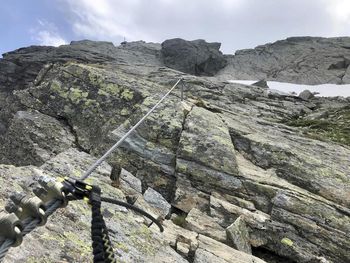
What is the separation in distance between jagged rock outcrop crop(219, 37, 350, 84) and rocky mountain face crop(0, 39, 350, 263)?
2301 inches

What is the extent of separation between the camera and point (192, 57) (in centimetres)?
8969

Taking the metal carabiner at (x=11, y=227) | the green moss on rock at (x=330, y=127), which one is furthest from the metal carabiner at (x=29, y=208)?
the green moss on rock at (x=330, y=127)

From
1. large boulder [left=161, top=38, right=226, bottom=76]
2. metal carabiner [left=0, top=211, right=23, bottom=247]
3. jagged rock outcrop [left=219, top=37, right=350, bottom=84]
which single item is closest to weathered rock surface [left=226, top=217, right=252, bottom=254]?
metal carabiner [left=0, top=211, right=23, bottom=247]

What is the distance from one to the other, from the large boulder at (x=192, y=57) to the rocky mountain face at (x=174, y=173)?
64.8 m

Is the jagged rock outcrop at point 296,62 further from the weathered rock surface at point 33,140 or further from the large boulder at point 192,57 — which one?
the weathered rock surface at point 33,140

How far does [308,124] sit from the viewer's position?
2977cm

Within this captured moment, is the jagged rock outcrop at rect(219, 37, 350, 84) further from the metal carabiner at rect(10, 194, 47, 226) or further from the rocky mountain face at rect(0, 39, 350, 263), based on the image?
the metal carabiner at rect(10, 194, 47, 226)

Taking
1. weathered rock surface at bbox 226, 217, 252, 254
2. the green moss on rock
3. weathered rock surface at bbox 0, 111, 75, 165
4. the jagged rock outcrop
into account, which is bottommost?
weathered rock surface at bbox 226, 217, 252, 254

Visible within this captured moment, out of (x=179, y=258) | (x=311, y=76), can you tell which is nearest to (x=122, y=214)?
(x=179, y=258)

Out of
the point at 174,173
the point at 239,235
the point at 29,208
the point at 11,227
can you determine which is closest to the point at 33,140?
the point at 174,173

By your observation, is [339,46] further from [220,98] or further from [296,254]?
[296,254]

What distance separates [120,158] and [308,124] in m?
18.8

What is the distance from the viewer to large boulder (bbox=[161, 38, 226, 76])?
88.7m

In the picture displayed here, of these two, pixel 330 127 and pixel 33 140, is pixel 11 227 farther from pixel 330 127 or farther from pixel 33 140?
pixel 330 127
